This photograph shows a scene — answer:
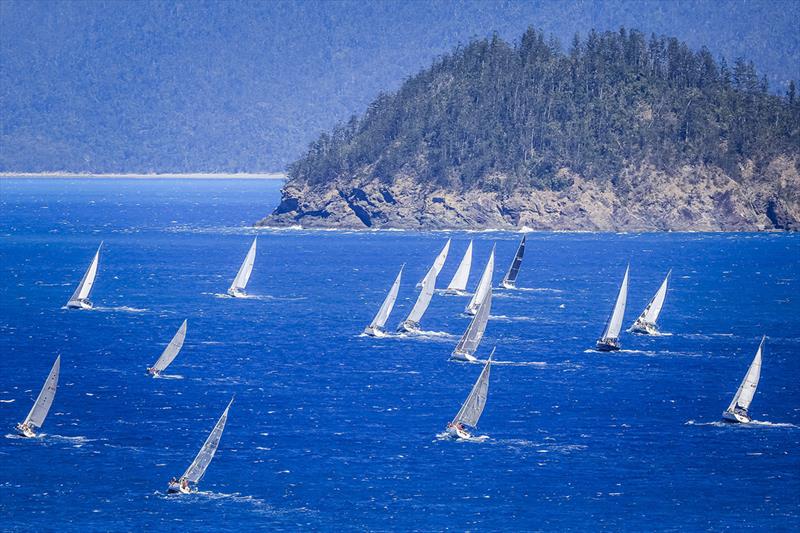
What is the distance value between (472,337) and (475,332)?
1.41 ft

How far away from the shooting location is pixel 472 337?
106688 millimetres

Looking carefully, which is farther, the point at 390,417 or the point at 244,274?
the point at 244,274

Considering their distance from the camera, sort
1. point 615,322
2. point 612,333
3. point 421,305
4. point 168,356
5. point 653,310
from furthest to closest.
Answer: point 653,310, point 421,305, point 612,333, point 615,322, point 168,356

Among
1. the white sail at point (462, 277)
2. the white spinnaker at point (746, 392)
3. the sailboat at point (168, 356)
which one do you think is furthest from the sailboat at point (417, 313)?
the white spinnaker at point (746, 392)

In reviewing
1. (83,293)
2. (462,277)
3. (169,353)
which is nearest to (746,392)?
(169,353)

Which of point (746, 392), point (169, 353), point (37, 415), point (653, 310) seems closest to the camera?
point (37, 415)

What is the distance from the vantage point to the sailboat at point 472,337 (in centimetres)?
10594

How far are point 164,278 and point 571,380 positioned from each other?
241 ft

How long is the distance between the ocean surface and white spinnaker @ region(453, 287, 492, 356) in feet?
7.23

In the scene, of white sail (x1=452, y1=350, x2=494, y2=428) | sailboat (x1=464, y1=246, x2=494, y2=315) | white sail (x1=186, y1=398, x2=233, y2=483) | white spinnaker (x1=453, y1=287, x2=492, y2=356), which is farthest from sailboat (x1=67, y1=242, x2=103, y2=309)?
white sail (x1=186, y1=398, x2=233, y2=483)

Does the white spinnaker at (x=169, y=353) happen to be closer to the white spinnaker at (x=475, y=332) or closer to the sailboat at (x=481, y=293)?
the white spinnaker at (x=475, y=332)

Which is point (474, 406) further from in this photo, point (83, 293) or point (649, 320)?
point (83, 293)

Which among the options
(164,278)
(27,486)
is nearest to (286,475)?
(27,486)

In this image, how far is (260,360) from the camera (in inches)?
4213
